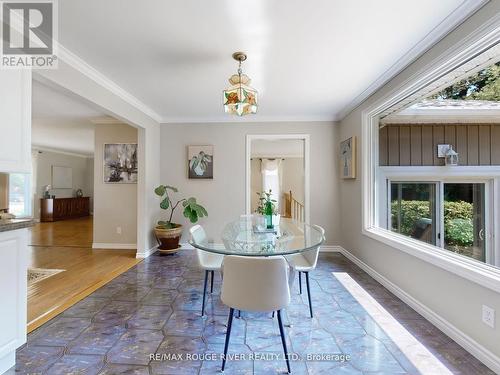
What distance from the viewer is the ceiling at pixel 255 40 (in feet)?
6.00

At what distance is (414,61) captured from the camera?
2463 mm

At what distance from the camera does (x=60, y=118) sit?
4.71 m

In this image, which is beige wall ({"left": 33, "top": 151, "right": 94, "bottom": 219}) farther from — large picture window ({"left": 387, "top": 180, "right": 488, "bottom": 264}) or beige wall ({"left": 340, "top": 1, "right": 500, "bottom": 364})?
large picture window ({"left": 387, "top": 180, "right": 488, "bottom": 264})

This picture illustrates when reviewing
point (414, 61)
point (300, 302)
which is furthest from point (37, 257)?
point (414, 61)

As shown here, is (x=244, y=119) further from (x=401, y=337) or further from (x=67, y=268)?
(x=401, y=337)

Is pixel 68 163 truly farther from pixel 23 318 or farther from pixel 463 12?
pixel 463 12

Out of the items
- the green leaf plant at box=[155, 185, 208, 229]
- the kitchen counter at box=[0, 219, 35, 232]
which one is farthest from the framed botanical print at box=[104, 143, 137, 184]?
the kitchen counter at box=[0, 219, 35, 232]

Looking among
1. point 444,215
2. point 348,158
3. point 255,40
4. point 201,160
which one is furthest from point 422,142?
point 201,160

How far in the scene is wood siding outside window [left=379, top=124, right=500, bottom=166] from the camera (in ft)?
10.1

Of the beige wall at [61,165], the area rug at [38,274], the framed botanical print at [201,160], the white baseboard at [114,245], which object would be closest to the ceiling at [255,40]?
the framed botanical print at [201,160]

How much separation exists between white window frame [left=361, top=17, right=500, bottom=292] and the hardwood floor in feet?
11.1

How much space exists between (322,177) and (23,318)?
4161 mm

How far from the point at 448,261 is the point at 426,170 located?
1.80m

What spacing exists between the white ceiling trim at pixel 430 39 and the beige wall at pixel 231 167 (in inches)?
54.1
